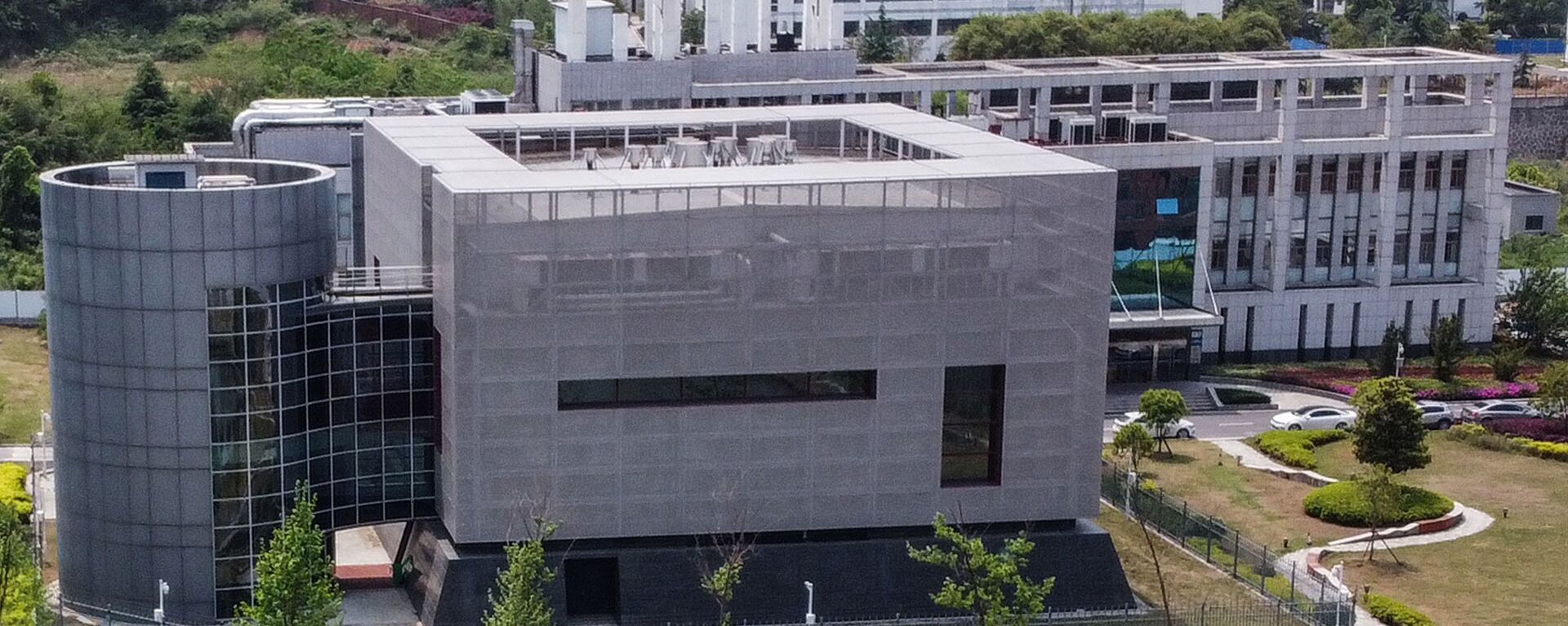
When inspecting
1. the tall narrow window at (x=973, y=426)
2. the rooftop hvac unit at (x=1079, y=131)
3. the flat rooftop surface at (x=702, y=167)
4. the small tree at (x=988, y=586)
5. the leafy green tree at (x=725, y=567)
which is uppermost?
the flat rooftop surface at (x=702, y=167)

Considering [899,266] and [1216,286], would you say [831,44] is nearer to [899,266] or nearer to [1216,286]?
[1216,286]

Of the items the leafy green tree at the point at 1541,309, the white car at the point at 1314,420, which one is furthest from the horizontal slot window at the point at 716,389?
the leafy green tree at the point at 1541,309

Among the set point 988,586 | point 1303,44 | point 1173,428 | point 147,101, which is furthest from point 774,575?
point 1303,44

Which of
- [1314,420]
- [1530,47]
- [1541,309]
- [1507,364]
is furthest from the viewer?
[1530,47]

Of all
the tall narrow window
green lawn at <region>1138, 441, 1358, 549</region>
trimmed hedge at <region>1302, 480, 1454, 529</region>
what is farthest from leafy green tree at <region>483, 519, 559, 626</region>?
trimmed hedge at <region>1302, 480, 1454, 529</region>

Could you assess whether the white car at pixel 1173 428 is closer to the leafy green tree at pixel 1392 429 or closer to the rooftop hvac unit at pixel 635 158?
the leafy green tree at pixel 1392 429

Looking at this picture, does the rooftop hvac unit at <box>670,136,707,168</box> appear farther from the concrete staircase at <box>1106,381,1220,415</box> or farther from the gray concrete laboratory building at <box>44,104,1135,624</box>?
the concrete staircase at <box>1106,381,1220,415</box>

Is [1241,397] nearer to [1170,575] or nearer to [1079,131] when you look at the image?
[1079,131]
